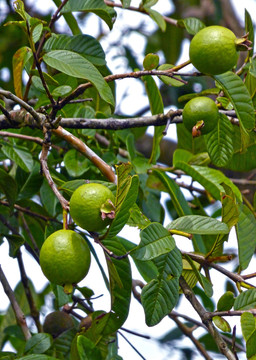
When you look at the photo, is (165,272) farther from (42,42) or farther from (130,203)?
(42,42)

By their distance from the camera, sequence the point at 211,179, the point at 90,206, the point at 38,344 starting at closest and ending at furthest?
the point at 90,206, the point at 38,344, the point at 211,179

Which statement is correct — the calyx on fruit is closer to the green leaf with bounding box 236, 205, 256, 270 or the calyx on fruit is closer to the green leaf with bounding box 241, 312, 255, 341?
the green leaf with bounding box 236, 205, 256, 270

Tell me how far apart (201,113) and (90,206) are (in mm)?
347

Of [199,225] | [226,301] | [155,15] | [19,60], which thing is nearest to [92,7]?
[19,60]

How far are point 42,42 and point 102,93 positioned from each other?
261mm

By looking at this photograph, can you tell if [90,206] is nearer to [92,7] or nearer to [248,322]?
[248,322]

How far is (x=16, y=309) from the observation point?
1.33 meters

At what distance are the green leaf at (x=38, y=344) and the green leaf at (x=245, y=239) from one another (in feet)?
1.40

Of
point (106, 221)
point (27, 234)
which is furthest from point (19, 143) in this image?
point (106, 221)

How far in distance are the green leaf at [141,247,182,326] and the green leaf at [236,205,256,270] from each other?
276mm

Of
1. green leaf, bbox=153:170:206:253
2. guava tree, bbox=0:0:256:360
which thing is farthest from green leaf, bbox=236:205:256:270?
green leaf, bbox=153:170:206:253

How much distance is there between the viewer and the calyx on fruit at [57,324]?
1.43 m

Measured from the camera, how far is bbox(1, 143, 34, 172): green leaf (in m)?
1.35

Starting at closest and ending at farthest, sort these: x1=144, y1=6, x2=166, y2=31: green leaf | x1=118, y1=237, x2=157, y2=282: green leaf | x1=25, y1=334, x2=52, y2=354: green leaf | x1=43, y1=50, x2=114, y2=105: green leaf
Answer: x1=43, y1=50, x2=114, y2=105: green leaf → x1=25, y1=334, x2=52, y2=354: green leaf → x1=118, y1=237, x2=157, y2=282: green leaf → x1=144, y1=6, x2=166, y2=31: green leaf
